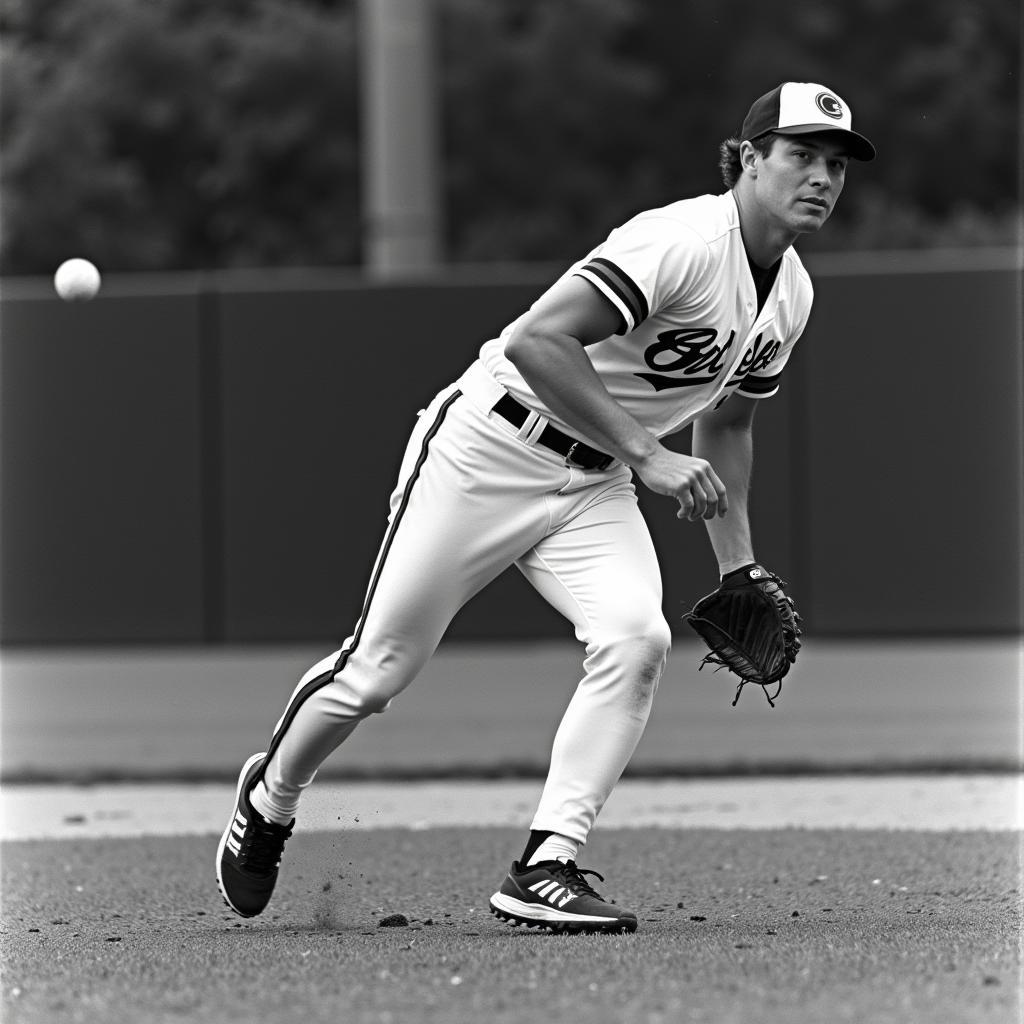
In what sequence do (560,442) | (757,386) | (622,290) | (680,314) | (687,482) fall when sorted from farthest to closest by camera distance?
(757,386) → (560,442) → (680,314) → (622,290) → (687,482)

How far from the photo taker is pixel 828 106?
4.42 meters

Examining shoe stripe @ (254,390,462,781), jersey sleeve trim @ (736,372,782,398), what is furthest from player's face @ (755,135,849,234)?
shoe stripe @ (254,390,462,781)

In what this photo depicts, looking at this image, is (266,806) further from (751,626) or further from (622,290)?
(622,290)

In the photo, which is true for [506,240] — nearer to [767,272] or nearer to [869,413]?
[869,413]

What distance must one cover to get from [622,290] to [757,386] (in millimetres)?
715

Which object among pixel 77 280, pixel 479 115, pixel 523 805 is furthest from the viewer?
pixel 479 115

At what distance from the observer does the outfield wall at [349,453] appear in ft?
36.6

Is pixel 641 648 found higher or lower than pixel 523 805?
higher

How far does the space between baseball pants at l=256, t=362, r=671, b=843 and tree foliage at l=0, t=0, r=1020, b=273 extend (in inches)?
679

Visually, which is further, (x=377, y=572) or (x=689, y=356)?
(x=377, y=572)

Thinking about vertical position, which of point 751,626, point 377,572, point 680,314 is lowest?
point 751,626

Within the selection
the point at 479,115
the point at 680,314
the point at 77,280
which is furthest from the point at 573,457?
the point at 479,115

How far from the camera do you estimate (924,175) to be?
25812 millimetres

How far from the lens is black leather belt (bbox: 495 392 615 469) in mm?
4475
